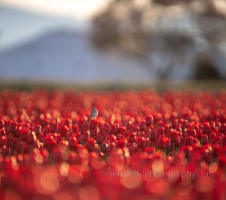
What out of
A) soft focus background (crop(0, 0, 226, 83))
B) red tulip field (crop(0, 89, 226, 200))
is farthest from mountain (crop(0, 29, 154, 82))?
red tulip field (crop(0, 89, 226, 200))

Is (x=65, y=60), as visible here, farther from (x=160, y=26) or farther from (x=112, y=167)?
(x=112, y=167)

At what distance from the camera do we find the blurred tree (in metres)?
40.9

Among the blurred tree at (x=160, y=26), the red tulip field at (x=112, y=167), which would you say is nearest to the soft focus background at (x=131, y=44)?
the blurred tree at (x=160, y=26)

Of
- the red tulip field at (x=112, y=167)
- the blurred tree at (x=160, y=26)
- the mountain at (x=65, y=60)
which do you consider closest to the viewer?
the red tulip field at (x=112, y=167)

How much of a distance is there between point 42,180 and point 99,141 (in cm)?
221

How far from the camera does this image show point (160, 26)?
143 ft

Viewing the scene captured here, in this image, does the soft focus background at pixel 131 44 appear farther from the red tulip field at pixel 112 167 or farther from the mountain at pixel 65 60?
the red tulip field at pixel 112 167

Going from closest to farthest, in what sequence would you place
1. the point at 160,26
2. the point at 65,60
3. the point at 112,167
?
the point at 112,167
the point at 160,26
the point at 65,60

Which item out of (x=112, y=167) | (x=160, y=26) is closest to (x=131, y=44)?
(x=160, y=26)

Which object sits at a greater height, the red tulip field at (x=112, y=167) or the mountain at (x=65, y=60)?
the red tulip field at (x=112, y=167)

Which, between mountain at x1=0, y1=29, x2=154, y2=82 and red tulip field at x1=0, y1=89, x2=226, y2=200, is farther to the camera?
mountain at x1=0, y1=29, x2=154, y2=82

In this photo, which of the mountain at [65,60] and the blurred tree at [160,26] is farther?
the mountain at [65,60]

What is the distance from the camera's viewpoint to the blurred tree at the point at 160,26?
40938mm

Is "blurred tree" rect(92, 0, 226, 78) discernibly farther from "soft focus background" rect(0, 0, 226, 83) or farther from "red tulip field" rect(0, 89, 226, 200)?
"red tulip field" rect(0, 89, 226, 200)
